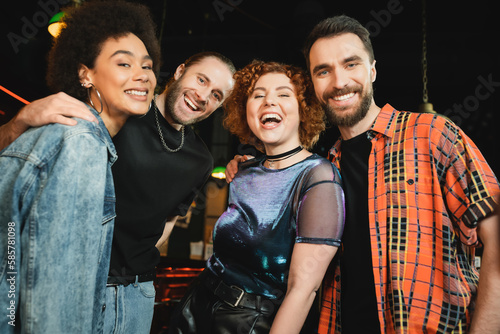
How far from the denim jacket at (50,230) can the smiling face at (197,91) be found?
1051 millimetres

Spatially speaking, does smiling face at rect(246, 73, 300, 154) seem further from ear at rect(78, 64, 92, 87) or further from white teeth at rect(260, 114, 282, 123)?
ear at rect(78, 64, 92, 87)

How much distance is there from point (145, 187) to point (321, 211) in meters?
1.00

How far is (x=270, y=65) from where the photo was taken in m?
1.77

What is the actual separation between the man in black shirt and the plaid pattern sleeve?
1.13 metres

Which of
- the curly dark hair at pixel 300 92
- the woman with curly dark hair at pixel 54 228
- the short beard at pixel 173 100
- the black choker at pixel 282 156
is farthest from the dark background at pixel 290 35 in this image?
the woman with curly dark hair at pixel 54 228

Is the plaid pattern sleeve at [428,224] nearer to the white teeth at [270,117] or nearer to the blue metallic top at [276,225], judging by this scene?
the blue metallic top at [276,225]

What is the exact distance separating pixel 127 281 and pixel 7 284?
0.68 m

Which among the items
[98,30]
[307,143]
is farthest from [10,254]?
[307,143]

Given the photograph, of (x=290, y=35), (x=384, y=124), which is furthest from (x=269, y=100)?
(x=290, y=35)

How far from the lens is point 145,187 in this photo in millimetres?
1810

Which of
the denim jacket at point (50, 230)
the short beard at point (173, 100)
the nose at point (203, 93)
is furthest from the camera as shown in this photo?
the nose at point (203, 93)

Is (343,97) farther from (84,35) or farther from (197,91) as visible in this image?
(84,35)

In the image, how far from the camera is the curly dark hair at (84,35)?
1.56 m

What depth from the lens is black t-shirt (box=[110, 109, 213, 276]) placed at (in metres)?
1.70
